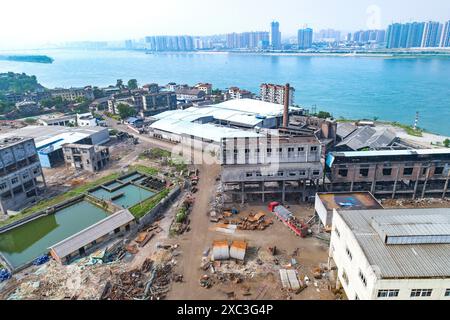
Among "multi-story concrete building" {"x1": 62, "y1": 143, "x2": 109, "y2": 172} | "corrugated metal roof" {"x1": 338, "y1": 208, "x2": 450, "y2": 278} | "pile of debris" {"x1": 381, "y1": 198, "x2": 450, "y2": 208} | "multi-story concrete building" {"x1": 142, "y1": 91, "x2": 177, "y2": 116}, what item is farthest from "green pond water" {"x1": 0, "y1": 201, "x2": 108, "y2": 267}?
"multi-story concrete building" {"x1": 142, "y1": 91, "x2": 177, "y2": 116}

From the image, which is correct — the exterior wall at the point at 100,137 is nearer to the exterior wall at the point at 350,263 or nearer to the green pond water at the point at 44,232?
the green pond water at the point at 44,232

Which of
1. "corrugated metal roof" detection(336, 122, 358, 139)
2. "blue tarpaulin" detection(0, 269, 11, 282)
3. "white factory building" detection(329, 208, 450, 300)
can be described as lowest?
"blue tarpaulin" detection(0, 269, 11, 282)

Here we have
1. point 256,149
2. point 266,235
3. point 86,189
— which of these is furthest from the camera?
point 86,189

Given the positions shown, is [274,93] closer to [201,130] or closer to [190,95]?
[190,95]

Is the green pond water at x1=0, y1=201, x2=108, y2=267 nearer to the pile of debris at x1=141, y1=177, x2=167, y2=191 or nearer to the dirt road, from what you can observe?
the pile of debris at x1=141, y1=177, x2=167, y2=191

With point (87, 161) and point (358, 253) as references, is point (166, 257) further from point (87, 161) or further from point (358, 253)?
point (87, 161)

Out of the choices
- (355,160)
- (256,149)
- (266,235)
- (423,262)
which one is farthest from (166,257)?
(355,160)
